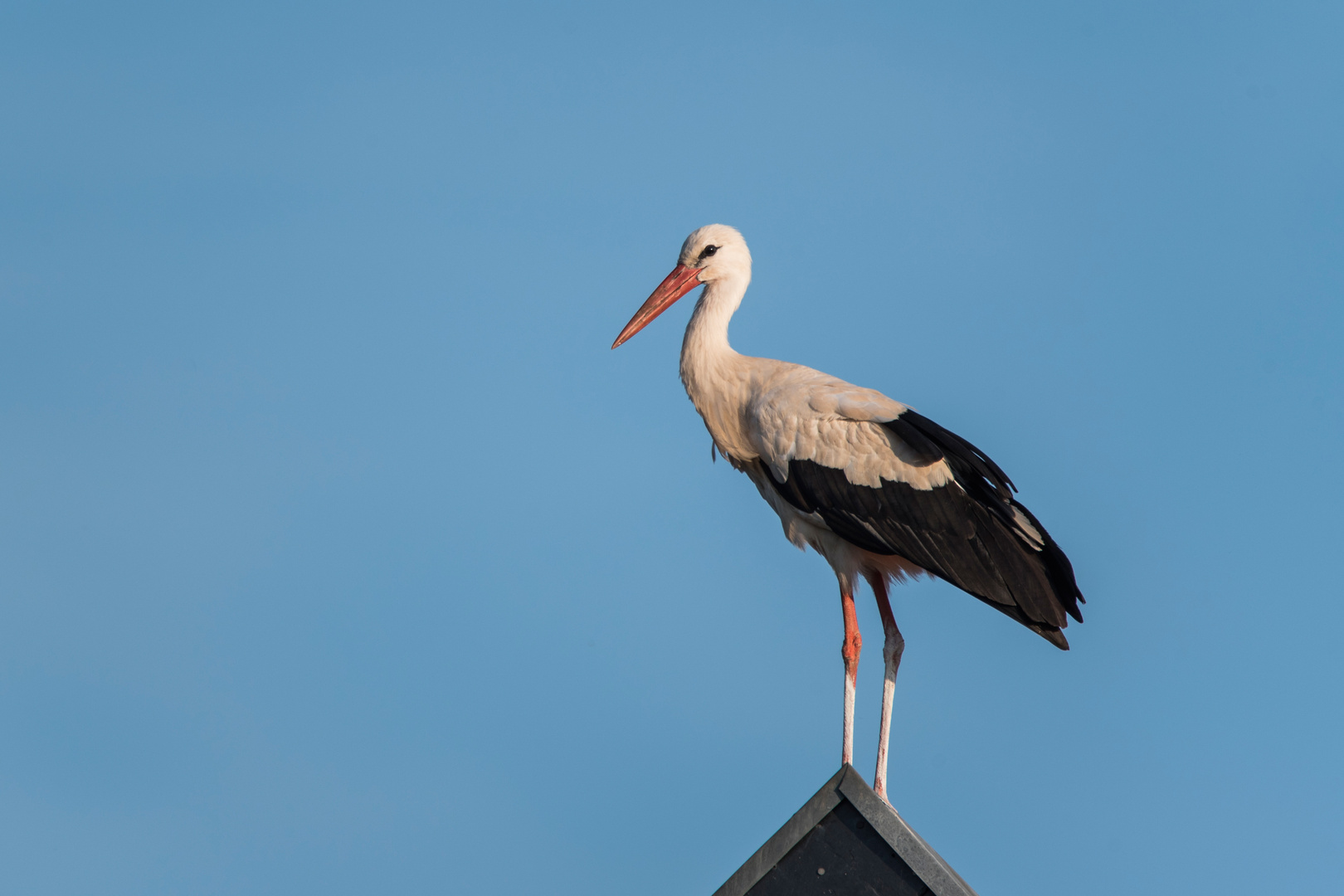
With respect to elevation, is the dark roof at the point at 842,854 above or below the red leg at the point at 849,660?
below

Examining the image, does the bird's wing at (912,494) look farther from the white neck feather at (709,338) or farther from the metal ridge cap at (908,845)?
the metal ridge cap at (908,845)

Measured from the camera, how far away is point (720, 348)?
7551mm

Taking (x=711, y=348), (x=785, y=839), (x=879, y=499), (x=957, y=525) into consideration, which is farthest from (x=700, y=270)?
(x=785, y=839)

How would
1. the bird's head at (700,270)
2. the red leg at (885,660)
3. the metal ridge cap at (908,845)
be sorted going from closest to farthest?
the metal ridge cap at (908,845)
the red leg at (885,660)
the bird's head at (700,270)

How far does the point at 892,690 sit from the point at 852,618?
445 millimetres

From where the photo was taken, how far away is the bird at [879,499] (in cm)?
656

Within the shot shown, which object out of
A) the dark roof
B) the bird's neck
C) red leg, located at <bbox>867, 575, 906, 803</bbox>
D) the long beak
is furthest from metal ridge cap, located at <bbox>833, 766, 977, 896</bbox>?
the long beak

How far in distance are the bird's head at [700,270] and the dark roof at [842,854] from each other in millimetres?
3772

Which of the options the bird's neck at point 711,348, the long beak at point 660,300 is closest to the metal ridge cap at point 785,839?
the bird's neck at point 711,348

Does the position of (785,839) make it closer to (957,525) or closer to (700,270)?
(957,525)

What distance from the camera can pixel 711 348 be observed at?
754 centimetres

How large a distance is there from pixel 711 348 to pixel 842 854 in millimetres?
3529

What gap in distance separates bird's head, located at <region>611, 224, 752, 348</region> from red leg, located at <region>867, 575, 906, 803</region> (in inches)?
79.9

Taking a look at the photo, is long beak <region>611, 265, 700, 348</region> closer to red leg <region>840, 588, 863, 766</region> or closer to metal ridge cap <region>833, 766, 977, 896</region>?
red leg <region>840, 588, 863, 766</region>
